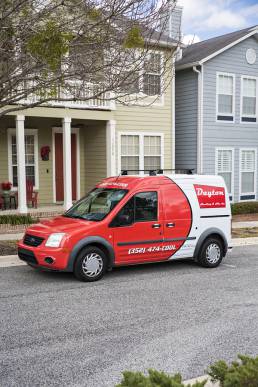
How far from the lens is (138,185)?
31.8 feet

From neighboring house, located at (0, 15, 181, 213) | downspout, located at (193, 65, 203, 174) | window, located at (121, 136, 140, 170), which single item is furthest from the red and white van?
downspout, located at (193, 65, 203, 174)

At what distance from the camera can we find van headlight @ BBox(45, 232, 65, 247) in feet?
28.4

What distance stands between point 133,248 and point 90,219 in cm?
99

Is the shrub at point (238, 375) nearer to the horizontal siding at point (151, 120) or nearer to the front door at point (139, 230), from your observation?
the front door at point (139, 230)

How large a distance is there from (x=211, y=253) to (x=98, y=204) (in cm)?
269

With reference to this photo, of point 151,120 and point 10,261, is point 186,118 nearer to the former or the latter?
point 151,120

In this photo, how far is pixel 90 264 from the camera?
29.0 feet

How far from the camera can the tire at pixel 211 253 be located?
10.3 m

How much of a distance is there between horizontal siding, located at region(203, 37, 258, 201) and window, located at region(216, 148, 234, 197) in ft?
0.79

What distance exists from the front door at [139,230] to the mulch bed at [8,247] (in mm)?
3205

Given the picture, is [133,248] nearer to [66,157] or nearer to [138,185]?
[138,185]

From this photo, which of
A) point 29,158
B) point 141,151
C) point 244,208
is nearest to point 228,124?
point 244,208

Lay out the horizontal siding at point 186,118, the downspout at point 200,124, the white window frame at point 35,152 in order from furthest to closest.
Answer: the horizontal siding at point 186,118 → the downspout at point 200,124 → the white window frame at point 35,152

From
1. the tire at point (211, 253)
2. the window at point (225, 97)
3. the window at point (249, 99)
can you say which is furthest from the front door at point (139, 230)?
the window at point (249, 99)
